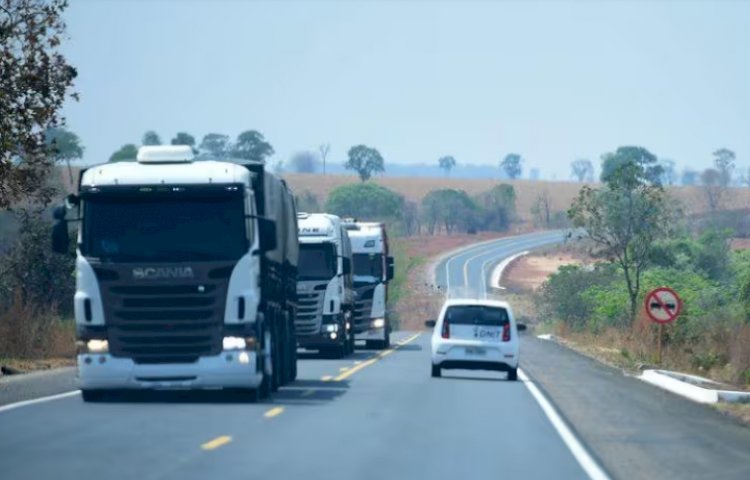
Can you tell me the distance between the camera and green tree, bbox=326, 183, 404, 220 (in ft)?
535

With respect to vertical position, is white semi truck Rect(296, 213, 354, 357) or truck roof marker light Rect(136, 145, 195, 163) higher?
truck roof marker light Rect(136, 145, 195, 163)

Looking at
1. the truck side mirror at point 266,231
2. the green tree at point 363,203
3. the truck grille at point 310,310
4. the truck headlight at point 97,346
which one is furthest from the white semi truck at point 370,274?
the green tree at point 363,203

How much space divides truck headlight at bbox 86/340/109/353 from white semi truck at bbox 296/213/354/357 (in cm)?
1812

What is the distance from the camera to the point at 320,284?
43.2 meters

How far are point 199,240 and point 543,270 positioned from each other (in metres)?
107

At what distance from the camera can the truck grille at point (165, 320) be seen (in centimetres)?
2445

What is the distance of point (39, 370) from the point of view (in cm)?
3544

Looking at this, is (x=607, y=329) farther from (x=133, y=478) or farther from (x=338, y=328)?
(x=133, y=478)

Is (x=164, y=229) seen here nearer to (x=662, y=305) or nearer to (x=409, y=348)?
(x=662, y=305)

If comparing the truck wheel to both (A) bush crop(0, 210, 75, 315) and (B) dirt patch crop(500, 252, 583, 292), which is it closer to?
(A) bush crop(0, 210, 75, 315)

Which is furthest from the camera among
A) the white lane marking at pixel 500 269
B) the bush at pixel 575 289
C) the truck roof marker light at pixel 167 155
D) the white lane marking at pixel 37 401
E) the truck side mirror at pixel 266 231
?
the white lane marking at pixel 500 269

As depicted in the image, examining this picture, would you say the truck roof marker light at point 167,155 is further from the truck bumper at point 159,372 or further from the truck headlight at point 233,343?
the truck bumper at point 159,372

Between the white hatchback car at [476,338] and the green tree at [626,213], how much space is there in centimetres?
2937

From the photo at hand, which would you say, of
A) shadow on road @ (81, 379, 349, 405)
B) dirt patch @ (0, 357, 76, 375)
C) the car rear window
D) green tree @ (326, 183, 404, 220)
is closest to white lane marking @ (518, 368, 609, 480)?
shadow on road @ (81, 379, 349, 405)
